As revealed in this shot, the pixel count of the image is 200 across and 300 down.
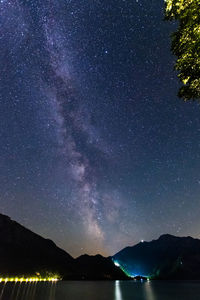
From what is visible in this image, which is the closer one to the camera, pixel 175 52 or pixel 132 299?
pixel 175 52

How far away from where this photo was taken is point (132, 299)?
124 metres

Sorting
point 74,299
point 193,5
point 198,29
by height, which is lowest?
point 198,29

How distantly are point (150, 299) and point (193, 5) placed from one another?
14822 centimetres

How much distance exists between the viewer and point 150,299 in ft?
424

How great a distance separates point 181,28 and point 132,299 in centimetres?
14060

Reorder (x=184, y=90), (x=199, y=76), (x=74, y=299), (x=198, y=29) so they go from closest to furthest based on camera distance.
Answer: (x=198, y=29)
(x=199, y=76)
(x=184, y=90)
(x=74, y=299)

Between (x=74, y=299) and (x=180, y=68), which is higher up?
(x=74, y=299)

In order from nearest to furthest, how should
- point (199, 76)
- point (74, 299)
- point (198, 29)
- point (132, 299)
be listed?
1. point (198, 29)
2. point (199, 76)
3. point (74, 299)
4. point (132, 299)

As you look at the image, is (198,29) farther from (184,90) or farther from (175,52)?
(184,90)

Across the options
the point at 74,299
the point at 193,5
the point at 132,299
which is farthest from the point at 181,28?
the point at 132,299

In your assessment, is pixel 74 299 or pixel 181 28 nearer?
pixel 181 28

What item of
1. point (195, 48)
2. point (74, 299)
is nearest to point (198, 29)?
point (195, 48)

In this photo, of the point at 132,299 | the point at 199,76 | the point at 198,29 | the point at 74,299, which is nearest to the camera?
the point at 198,29

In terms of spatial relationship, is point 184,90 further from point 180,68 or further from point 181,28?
point 181,28
